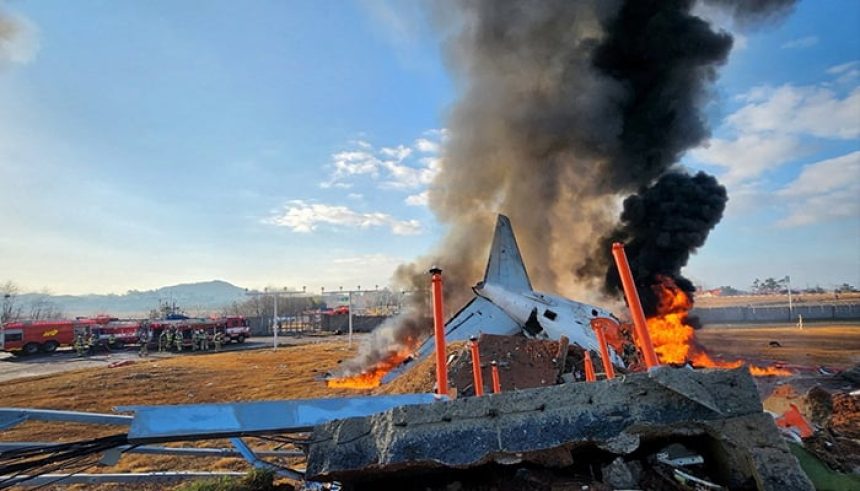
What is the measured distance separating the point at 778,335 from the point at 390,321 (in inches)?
966

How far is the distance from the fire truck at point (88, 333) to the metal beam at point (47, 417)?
31810 mm

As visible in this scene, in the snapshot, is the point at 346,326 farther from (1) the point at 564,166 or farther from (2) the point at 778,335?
(2) the point at 778,335

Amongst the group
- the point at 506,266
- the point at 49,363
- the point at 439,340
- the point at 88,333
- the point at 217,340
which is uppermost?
the point at 506,266

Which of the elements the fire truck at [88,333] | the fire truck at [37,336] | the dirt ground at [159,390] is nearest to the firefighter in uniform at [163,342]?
the fire truck at [88,333]

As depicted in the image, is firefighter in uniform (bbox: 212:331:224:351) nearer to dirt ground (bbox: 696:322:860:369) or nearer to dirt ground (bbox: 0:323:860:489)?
dirt ground (bbox: 0:323:860:489)

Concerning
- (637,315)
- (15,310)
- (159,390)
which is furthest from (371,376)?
(15,310)

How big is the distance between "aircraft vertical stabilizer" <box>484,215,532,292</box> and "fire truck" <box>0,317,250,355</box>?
81.9 feet

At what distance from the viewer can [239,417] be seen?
2852 millimetres

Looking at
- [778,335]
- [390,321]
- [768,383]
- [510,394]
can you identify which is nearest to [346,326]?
[390,321]

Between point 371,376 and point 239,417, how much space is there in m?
12.7

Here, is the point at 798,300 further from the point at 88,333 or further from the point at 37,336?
the point at 37,336

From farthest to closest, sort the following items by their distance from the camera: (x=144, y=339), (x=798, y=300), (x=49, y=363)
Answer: (x=798, y=300) → (x=144, y=339) → (x=49, y=363)

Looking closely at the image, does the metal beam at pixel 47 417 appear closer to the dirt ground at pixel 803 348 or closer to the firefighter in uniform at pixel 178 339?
the dirt ground at pixel 803 348

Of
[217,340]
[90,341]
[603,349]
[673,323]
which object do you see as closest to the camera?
[603,349]
